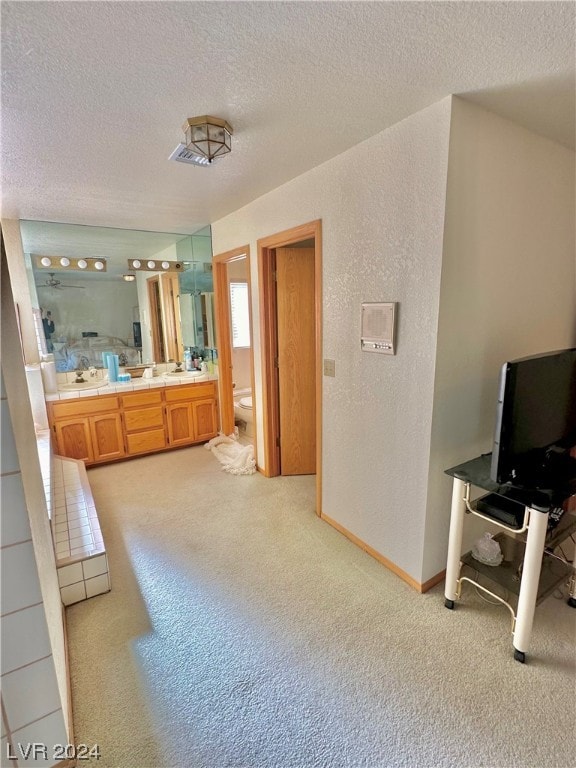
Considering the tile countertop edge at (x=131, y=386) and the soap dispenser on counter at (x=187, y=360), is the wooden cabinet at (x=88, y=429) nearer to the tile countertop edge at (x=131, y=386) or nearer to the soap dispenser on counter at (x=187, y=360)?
the tile countertop edge at (x=131, y=386)

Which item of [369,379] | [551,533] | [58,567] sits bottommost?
[58,567]

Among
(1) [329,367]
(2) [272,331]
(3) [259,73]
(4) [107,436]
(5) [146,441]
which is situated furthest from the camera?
(5) [146,441]

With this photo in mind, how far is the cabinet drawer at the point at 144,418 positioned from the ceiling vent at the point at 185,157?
250 centimetres

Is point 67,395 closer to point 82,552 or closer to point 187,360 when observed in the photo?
point 187,360

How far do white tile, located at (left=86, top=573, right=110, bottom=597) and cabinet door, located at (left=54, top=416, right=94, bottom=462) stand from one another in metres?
1.83

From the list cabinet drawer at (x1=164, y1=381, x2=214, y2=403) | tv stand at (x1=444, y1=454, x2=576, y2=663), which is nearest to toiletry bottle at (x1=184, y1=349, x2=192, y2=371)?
cabinet drawer at (x1=164, y1=381, x2=214, y2=403)

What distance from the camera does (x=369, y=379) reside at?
214 cm

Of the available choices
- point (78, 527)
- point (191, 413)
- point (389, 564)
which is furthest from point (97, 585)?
point (191, 413)

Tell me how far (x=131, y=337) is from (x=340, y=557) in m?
3.29

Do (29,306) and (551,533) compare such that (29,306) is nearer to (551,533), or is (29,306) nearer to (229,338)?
(229,338)

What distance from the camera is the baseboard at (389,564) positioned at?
2031 millimetres

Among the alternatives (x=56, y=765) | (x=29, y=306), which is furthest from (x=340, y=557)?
(x=29, y=306)

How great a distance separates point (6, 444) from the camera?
1.03 metres

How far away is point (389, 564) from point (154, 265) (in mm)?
→ 3826
